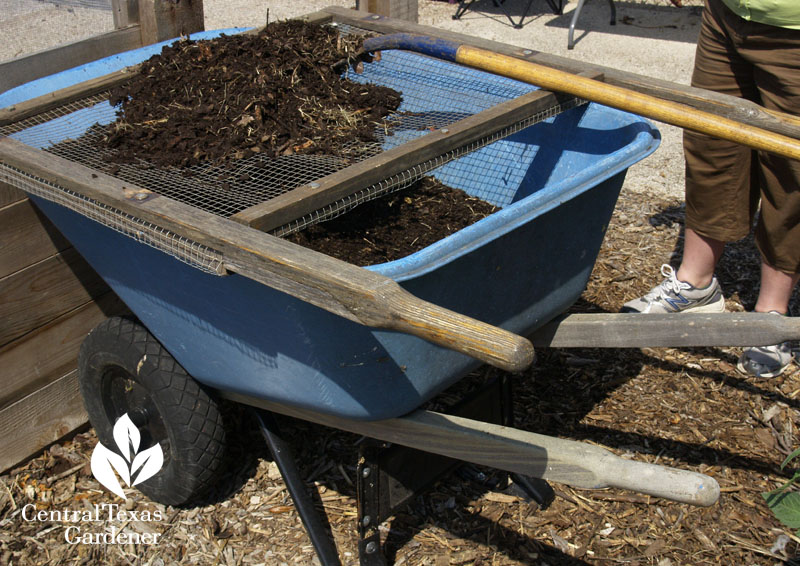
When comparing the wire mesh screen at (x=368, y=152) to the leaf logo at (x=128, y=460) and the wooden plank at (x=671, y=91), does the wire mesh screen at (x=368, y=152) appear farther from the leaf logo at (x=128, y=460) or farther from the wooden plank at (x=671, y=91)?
the leaf logo at (x=128, y=460)

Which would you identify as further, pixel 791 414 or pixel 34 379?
pixel 791 414

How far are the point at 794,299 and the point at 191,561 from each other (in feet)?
7.66

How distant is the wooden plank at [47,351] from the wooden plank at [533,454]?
871mm

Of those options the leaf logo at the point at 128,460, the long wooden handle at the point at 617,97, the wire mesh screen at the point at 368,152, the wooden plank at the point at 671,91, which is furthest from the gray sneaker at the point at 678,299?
the leaf logo at the point at 128,460

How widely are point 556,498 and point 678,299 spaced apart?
1.01 meters

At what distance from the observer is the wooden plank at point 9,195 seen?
2.07m

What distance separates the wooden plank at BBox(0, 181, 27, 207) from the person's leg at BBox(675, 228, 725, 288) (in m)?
2.12

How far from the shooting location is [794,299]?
3072 mm

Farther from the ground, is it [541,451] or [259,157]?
[259,157]

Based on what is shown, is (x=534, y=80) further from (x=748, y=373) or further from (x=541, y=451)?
(x=748, y=373)

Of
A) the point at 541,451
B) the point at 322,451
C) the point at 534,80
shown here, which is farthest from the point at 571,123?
the point at 322,451

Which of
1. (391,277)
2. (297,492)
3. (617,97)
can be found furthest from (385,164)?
(297,492)

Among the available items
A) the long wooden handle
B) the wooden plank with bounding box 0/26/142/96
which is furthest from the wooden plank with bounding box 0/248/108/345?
the long wooden handle

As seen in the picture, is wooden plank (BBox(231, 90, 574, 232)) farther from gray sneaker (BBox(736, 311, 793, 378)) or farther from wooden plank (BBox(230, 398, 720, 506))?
gray sneaker (BBox(736, 311, 793, 378))
